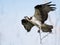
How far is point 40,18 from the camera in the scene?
5125 millimetres

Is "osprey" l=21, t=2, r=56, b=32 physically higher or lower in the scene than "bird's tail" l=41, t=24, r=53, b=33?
higher

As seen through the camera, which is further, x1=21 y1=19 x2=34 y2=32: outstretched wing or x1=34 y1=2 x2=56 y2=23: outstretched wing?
x1=21 y1=19 x2=34 y2=32: outstretched wing

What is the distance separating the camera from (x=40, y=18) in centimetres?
512

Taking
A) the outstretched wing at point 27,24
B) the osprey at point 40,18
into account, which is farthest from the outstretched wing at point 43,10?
the outstretched wing at point 27,24

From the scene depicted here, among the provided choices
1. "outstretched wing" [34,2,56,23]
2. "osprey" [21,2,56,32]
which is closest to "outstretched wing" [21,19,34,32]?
"osprey" [21,2,56,32]

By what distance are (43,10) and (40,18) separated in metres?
0.14

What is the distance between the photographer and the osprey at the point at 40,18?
195 inches

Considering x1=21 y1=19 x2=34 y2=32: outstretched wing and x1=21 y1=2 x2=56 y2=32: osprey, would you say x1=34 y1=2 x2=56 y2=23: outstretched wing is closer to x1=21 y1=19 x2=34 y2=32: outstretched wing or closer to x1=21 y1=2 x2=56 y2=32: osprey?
x1=21 y1=2 x2=56 y2=32: osprey

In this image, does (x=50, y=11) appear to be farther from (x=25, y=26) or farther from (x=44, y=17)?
(x=25, y=26)

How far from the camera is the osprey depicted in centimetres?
495

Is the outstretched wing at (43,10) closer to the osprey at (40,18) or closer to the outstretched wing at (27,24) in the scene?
the osprey at (40,18)

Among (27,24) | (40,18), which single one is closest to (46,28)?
(40,18)

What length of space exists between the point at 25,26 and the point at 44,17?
353mm

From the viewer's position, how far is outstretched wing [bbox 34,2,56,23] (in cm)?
493
